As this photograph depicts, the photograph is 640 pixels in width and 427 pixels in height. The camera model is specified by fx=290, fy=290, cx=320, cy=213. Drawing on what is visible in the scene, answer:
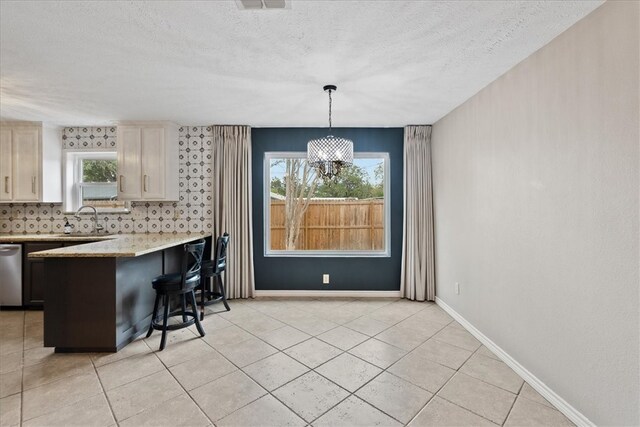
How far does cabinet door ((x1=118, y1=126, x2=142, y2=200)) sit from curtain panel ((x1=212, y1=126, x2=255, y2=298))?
0.98m

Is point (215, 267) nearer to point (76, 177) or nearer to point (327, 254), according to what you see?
point (327, 254)

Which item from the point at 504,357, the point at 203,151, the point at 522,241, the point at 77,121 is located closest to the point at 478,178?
the point at 522,241

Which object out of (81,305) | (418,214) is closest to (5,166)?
(81,305)

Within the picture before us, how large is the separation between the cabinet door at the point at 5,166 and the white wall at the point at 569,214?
5.71 meters

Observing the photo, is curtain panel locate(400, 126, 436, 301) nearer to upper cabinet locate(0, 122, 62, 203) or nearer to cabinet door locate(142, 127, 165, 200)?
cabinet door locate(142, 127, 165, 200)

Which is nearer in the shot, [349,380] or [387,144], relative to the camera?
[349,380]

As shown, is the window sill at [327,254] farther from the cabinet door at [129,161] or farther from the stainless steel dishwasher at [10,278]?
the stainless steel dishwasher at [10,278]

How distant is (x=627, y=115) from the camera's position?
1.44 meters

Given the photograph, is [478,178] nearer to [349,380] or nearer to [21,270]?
[349,380]

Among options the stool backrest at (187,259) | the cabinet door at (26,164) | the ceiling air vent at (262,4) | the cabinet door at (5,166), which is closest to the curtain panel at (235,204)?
the stool backrest at (187,259)

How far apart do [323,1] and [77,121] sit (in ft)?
12.8

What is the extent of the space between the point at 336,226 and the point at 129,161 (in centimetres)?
293

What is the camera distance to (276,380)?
2102 millimetres

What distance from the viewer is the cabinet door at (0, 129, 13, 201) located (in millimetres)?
3812
